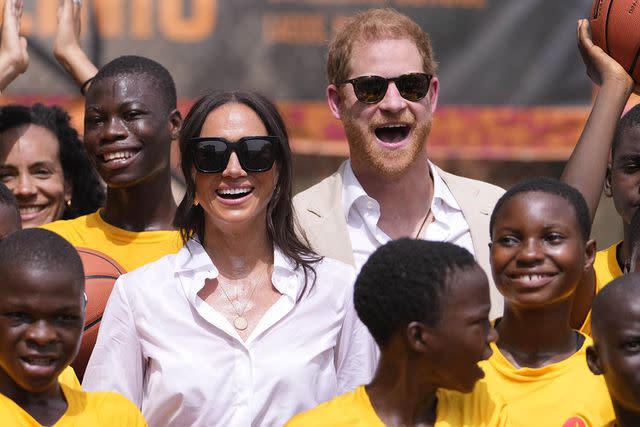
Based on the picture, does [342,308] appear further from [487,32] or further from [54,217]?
[487,32]

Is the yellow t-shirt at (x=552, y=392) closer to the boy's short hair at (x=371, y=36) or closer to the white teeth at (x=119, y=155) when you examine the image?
the boy's short hair at (x=371, y=36)

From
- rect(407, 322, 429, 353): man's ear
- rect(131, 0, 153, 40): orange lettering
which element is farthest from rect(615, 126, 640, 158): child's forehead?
rect(131, 0, 153, 40): orange lettering

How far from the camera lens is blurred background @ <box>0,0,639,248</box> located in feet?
25.8

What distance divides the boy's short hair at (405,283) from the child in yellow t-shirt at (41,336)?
0.83 meters

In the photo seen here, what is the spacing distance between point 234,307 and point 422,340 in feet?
2.79

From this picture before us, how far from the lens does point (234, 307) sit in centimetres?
454

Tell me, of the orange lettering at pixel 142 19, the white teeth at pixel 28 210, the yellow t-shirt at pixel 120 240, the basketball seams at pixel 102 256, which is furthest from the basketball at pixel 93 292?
the orange lettering at pixel 142 19

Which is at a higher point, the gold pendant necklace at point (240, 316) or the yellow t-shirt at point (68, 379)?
the gold pendant necklace at point (240, 316)

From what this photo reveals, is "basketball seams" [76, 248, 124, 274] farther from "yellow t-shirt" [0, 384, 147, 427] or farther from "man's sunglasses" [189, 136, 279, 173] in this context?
"yellow t-shirt" [0, 384, 147, 427]

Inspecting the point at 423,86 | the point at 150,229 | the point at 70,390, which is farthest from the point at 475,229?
the point at 70,390

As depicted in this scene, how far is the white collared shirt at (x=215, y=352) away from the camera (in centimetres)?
433

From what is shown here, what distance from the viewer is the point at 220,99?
15.6 feet

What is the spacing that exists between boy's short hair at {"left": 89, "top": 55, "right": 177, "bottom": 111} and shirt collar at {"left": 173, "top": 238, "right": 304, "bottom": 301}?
1.29 meters

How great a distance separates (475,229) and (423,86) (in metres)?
0.64
